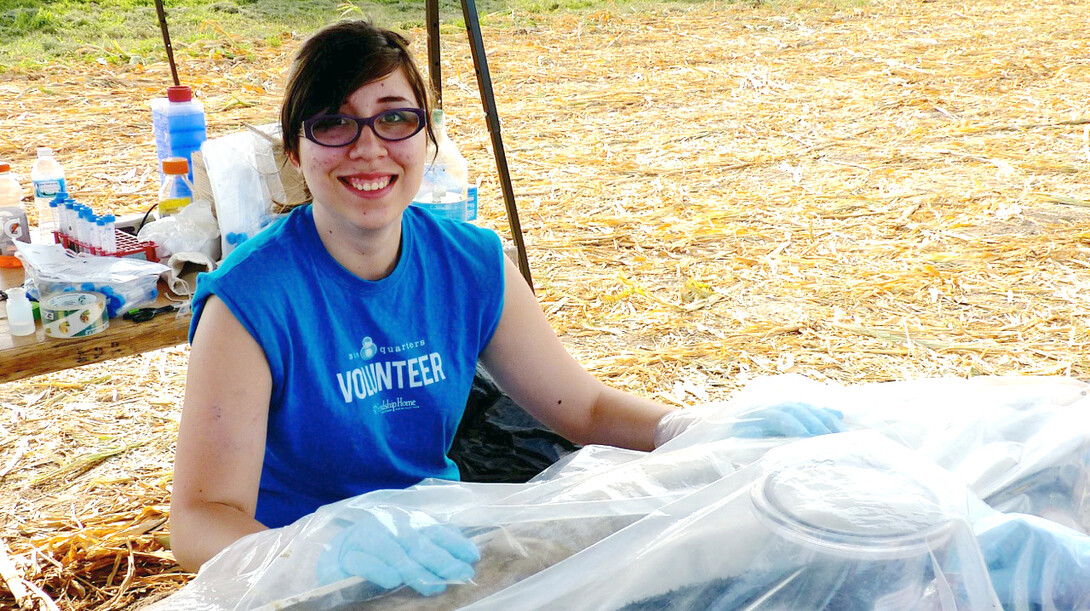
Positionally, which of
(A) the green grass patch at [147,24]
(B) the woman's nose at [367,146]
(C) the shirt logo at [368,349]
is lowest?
(C) the shirt logo at [368,349]

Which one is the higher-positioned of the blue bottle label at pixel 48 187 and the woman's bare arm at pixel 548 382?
the blue bottle label at pixel 48 187

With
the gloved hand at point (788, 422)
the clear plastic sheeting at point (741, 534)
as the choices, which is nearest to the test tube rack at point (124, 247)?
the clear plastic sheeting at point (741, 534)

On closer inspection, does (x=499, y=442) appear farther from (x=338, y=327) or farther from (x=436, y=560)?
(x=436, y=560)

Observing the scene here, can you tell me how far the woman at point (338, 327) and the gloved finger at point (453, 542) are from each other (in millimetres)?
382

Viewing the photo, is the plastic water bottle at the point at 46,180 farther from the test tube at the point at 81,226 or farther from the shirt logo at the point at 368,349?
the shirt logo at the point at 368,349

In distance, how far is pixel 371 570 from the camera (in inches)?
41.3

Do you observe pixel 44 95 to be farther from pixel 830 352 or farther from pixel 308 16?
pixel 830 352

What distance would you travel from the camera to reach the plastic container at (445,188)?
2.52 meters

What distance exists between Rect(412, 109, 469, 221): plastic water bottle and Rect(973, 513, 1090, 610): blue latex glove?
167 cm

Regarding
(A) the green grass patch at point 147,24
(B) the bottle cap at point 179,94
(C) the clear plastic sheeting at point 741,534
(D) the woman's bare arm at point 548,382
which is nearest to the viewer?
(C) the clear plastic sheeting at point 741,534

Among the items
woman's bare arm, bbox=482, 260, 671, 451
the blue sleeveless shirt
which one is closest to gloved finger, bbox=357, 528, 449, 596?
the blue sleeveless shirt

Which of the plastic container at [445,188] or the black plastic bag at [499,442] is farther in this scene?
the plastic container at [445,188]

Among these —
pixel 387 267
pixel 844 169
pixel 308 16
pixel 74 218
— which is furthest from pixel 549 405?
pixel 308 16

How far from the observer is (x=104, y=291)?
2.12 meters
